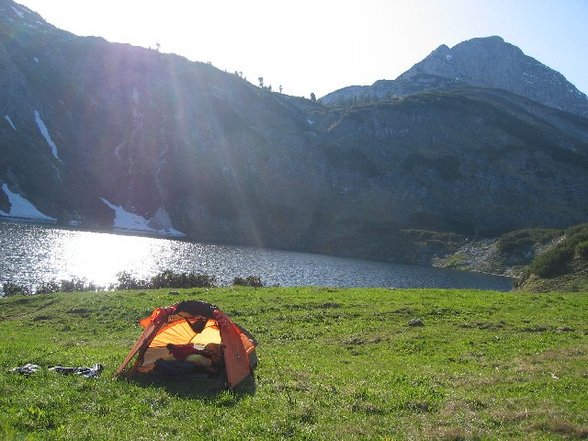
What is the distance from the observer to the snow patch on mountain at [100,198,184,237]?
150875mm

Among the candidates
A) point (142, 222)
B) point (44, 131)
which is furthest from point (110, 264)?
point (44, 131)

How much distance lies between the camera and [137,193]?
16312cm

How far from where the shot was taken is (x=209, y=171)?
17225 centimetres

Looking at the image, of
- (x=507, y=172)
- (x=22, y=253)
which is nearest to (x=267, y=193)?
(x=507, y=172)

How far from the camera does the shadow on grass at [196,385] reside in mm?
13031

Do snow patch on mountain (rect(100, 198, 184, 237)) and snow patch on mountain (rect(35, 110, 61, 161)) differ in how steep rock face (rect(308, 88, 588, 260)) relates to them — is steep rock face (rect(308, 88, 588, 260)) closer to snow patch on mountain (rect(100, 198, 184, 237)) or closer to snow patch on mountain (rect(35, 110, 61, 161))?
snow patch on mountain (rect(100, 198, 184, 237))

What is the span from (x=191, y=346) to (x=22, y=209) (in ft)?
458

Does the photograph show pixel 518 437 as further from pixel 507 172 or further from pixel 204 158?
pixel 507 172

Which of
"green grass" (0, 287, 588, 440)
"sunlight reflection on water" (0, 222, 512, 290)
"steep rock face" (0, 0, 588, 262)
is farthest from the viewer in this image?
"steep rock face" (0, 0, 588, 262)

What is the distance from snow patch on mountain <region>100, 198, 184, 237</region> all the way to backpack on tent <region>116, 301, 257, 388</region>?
444 ft

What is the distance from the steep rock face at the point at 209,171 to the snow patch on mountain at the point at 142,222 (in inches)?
24.7

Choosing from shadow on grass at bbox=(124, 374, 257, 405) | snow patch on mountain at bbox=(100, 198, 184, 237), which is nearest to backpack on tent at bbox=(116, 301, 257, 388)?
shadow on grass at bbox=(124, 374, 257, 405)

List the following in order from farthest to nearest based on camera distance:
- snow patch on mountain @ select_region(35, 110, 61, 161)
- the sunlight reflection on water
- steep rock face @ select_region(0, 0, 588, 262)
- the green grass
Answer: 1. snow patch on mountain @ select_region(35, 110, 61, 161)
2. steep rock face @ select_region(0, 0, 588, 262)
3. the sunlight reflection on water
4. the green grass

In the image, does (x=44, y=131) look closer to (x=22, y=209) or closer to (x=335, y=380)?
(x=22, y=209)
